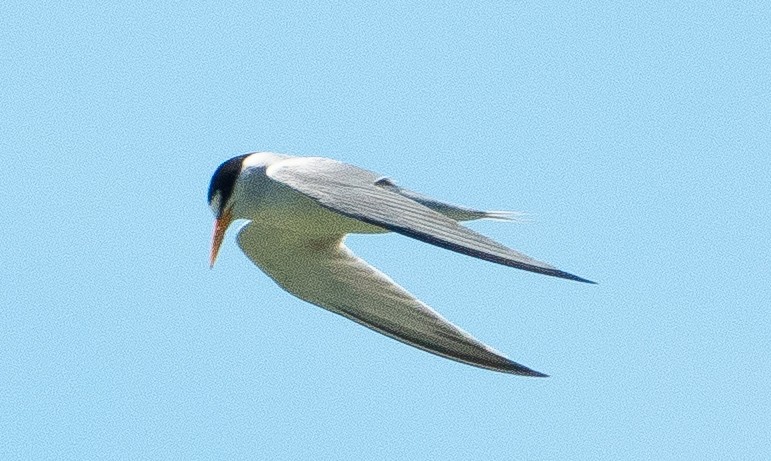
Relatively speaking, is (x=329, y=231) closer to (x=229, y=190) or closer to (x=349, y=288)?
(x=349, y=288)

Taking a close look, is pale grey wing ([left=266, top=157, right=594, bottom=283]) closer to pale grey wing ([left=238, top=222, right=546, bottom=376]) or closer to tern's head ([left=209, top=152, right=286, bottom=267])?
tern's head ([left=209, top=152, right=286, bottom=267])

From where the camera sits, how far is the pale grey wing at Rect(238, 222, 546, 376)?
9.49m

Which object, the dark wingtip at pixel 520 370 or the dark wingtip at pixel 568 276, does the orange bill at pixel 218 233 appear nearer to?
the dark wingtip at pixel 520 370

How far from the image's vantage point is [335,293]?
10180 mm

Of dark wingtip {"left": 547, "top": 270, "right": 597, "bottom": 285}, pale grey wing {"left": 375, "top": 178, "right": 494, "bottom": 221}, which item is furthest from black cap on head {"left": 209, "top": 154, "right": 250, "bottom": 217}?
dark wingtip {"left": 547, "top": 270, "right": 597, "bottom": 285}

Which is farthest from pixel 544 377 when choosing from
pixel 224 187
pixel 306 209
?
pixel 224 187

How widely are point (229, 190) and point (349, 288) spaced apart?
40.4 inches

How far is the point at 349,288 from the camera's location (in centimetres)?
1016

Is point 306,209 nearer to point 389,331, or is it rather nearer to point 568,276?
point 389,331

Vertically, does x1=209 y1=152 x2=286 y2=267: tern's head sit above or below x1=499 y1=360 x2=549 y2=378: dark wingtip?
above

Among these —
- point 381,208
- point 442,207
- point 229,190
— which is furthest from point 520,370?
point 229,190

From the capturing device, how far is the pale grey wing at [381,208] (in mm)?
6582

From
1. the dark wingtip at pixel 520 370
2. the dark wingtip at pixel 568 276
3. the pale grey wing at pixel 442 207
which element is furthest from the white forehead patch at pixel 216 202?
the dark wingtip at pixel 568 276

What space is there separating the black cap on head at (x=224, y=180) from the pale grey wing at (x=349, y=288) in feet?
0.84
